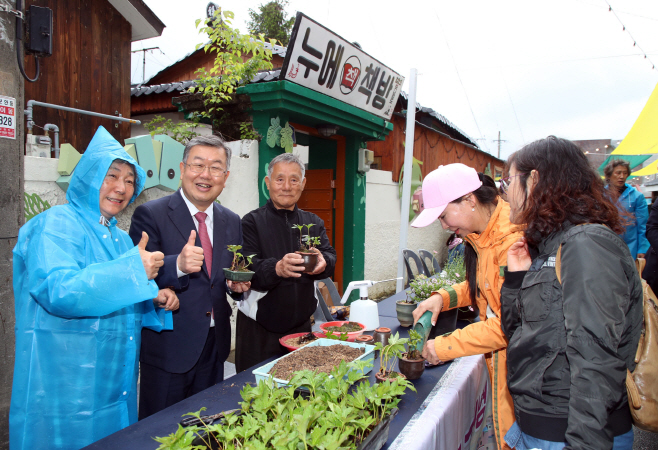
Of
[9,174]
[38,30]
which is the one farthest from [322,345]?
[38,30]

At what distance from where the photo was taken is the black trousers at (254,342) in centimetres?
246

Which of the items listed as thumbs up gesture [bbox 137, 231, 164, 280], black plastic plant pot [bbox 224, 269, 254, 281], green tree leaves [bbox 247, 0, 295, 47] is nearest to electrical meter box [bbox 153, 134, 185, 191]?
black plastic plant pot [bbox 224, 269, 254, 281]

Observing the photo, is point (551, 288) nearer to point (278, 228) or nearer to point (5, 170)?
point (278, 228)

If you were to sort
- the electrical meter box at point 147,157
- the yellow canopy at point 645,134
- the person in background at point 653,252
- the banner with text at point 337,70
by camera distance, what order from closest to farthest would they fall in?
the electrical meter box at point 147,157 → the person in background at point 653,252 → the banner with text at point 337,70 → the yellow canopy at point 645,134

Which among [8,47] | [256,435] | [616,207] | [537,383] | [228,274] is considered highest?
[8,47]

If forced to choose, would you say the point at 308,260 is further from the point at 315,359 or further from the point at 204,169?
the point at 204,169

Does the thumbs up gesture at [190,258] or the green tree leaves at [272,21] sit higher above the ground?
the green tree leaves at [272,21]

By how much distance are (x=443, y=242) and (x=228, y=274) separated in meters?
9.52

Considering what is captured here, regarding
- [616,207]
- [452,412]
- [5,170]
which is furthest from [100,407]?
[616,207]

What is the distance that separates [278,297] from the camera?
8.03 ft

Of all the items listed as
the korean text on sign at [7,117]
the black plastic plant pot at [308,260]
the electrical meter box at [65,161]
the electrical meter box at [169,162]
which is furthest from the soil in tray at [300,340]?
the electrical meter box at [169,162]

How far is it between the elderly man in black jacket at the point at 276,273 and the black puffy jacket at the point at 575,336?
3.92ft

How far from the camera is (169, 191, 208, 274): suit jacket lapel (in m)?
2.16

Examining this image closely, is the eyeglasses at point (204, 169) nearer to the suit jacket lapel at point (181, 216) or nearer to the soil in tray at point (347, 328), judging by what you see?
the suit jacket lapel at point (181, 216)
